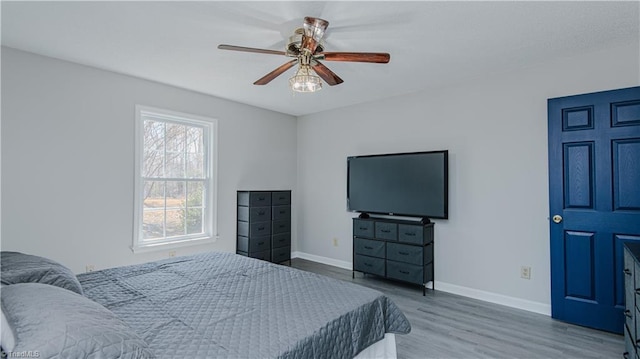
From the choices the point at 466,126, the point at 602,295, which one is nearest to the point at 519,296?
the point at 602,295

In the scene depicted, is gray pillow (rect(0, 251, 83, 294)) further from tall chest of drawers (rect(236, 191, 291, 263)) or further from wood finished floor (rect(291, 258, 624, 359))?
tall chest of drawers (rect(236, 191, 291, 263))

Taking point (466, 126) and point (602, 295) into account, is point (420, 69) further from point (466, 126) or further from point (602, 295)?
point (602, 295)

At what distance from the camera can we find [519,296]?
3.18m

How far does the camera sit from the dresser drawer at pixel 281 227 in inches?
179

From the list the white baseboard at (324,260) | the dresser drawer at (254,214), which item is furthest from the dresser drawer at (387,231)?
the dresser drawer at (254,214)

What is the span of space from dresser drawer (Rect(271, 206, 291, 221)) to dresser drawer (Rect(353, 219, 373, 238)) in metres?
1.12

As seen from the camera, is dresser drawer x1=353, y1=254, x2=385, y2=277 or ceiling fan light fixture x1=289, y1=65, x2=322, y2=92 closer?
ceiling fan light fixture x1=289, y1=65, x2=322, y2=92

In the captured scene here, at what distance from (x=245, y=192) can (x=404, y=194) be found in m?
2.16

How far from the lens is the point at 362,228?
408 centimetres

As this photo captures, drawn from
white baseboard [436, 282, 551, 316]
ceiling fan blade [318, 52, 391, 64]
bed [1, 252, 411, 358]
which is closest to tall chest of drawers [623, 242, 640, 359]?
white baseboard [436, 282, 551, 316]

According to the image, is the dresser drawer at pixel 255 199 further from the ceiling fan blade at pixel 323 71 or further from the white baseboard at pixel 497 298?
the white baseboard at pixel 497 298

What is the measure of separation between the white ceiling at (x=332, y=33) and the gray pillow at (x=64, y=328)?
1848 mm

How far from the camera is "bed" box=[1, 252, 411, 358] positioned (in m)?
1.09

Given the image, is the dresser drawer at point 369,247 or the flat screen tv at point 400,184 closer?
the flat screen tv at point 400,184
